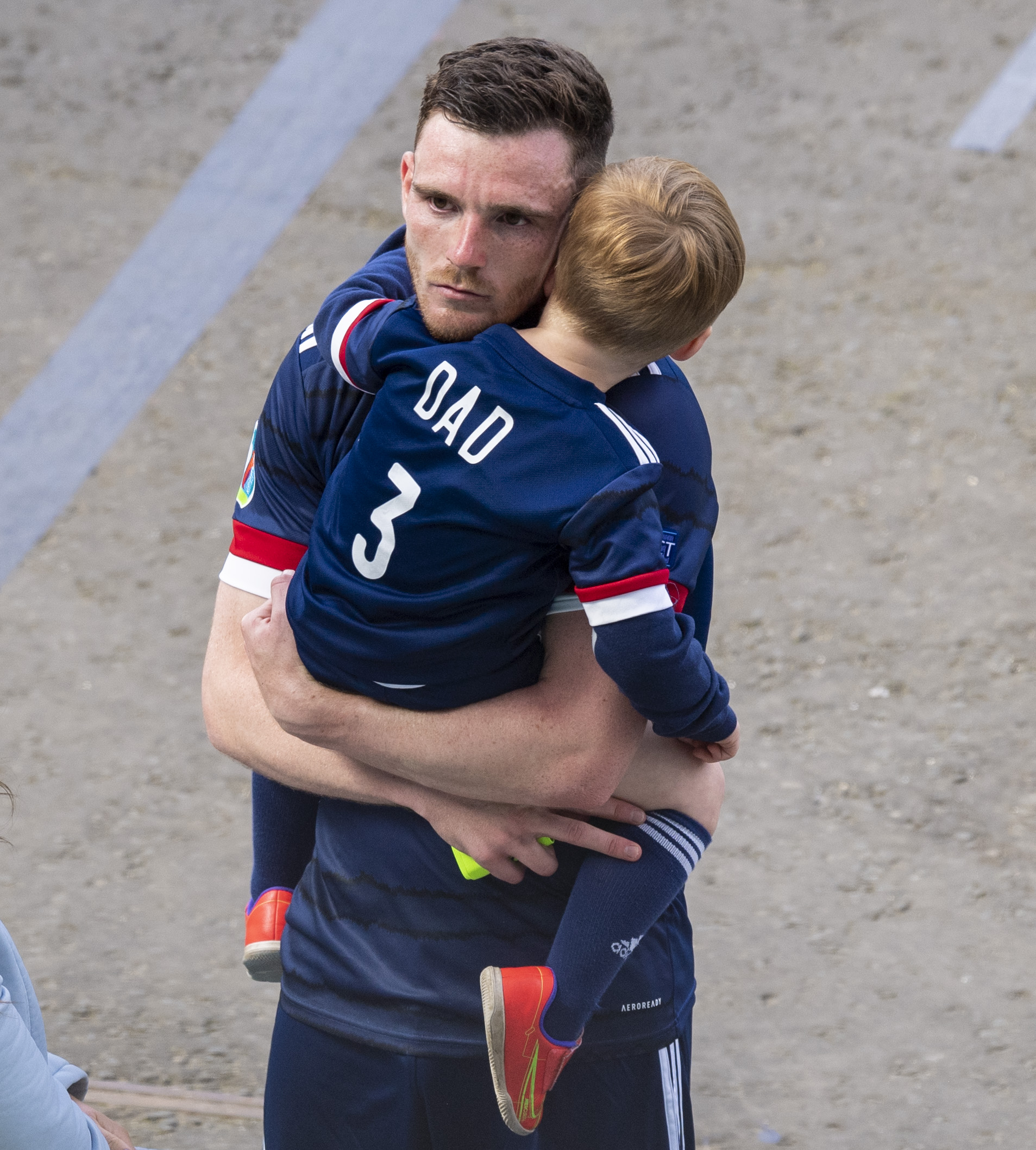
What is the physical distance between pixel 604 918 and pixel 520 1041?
22cm

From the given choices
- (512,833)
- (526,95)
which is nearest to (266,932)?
(512,833)

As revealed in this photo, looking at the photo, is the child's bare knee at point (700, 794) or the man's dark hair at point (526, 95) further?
the child's bare knee at point (700, 794)

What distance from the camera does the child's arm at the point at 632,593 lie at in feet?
6.51

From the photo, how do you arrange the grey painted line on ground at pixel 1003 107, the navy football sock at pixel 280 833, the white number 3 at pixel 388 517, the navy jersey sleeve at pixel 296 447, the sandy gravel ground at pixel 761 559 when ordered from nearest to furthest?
the white number 3 at pixel 388 517 < the navy jersey sleeve at pixel 296 447 < the navy football sock at pixel 280 833 < the sandy gravel ground at pixel 761 559 < the grey painted line on ground at pixel 1003 107

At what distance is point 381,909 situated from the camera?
234cm

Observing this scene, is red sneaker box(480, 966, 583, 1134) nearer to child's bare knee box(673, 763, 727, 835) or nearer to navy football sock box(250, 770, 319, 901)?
child's bare knee box(673, 763, 727, 835)

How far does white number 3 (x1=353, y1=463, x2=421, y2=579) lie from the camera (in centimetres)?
211

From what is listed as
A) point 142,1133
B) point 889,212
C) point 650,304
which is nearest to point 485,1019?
point 650,304

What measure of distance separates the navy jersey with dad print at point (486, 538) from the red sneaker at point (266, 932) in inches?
25.9

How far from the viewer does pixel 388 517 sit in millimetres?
2121

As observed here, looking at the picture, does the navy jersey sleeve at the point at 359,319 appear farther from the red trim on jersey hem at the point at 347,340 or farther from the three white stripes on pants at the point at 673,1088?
the three white stripes on pants at the point at 673,1088

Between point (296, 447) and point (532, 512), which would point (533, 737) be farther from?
point (296, 447)

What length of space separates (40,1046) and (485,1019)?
68 centimetres

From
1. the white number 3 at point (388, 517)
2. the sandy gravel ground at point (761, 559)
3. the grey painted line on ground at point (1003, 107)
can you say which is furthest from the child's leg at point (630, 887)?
the grey painted line on ground at point (1003, 107)
